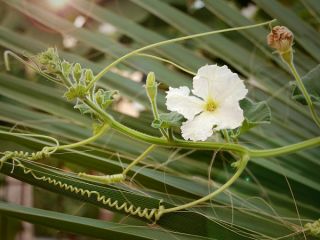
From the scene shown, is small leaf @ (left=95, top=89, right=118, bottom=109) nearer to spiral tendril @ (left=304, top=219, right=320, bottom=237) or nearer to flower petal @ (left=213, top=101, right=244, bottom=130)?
flower petal @ (left=213, top=101, right=244, bottom=130)

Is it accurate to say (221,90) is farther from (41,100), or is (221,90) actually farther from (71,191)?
(41,100)

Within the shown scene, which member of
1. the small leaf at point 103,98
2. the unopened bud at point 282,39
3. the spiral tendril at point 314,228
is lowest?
the spiral tendril at point 314,228

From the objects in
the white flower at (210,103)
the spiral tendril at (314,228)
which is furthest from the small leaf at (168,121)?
the spiral tendril at (314,228)

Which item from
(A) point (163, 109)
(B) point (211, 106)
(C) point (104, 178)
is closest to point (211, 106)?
(B) point (211, 106)

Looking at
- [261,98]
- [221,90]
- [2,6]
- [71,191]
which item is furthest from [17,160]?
[2,6]

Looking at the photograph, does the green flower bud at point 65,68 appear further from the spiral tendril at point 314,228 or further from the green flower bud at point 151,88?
the spiral tendril at point 314,228

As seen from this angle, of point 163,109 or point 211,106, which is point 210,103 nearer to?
point 211,106

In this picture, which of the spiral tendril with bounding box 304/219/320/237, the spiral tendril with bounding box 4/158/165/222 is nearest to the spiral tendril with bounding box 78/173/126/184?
the spiral tendril with bounding box 4/158/165/222
